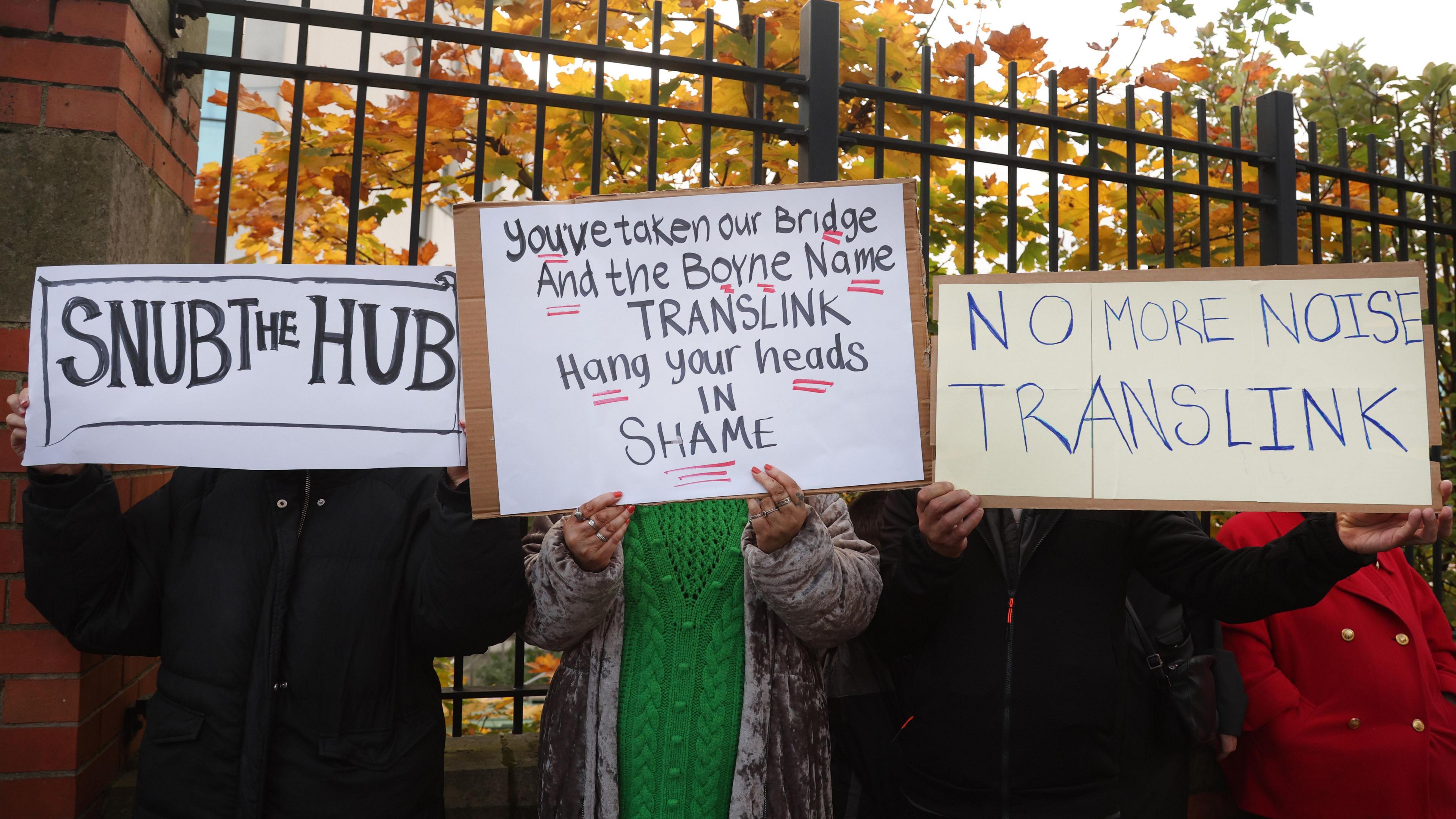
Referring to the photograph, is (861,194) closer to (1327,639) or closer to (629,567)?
(629,567)

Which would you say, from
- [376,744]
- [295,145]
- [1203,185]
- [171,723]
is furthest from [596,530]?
[1203,185]

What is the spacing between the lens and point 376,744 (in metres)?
1.84

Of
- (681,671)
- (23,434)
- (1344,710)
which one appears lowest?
(1344,710)

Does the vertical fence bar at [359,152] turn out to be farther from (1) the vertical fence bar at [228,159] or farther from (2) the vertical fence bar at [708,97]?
(2) the vertical fence bar at [708,97]

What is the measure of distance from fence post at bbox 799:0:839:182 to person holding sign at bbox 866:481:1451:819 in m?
1.15

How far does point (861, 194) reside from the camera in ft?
6.37

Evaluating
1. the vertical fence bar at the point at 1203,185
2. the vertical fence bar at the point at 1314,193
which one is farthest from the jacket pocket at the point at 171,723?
the vertical fence bar at the point at 1314,193

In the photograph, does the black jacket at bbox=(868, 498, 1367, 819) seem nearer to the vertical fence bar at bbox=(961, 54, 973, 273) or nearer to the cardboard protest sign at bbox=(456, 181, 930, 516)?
the cardboard protest sign at bbox=(456, 181, 930, 516)

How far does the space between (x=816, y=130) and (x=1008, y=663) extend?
5.22 ft

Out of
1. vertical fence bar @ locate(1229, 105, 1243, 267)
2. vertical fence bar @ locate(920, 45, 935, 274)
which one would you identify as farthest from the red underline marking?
vertical fence bar @ locate(1229, 105, 1243, 267)

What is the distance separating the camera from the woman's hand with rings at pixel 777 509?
184cm

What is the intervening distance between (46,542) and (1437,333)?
17.1 feet

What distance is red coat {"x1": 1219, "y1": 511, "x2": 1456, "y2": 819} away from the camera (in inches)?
93.3

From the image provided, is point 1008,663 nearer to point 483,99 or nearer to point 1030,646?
point 1030,646
